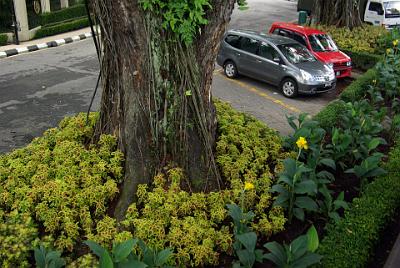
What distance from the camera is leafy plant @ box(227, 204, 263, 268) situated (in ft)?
14.0

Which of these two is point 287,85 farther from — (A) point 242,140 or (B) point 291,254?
(B) point 291,254

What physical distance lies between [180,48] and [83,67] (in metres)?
8.75

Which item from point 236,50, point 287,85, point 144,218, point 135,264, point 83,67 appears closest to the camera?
point 135,264

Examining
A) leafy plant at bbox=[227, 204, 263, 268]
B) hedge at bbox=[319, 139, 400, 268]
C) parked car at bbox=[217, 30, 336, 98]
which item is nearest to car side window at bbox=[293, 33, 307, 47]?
parked car at bbox=[217, 30, 336, 98]

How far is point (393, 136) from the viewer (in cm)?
789

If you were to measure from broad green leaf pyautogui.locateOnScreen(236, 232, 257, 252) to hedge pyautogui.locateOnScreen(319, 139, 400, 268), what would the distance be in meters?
0.78

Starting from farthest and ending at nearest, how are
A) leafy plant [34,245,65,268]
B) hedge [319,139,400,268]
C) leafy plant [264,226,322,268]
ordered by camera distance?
hedge [319,139,400,268]
leafy plant [264,226,322,268]
leafy plant [34,245,65,268]

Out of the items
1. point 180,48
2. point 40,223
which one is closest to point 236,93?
point 180,48

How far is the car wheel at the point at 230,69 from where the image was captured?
12835 mm

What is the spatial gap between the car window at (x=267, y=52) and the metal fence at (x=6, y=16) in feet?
30.4

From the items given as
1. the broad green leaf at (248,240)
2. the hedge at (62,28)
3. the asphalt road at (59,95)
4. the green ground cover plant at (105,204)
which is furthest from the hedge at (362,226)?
the hedge at (62,28)

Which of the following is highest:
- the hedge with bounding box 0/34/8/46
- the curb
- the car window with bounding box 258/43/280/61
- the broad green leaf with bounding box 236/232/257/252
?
the car window with bounding box 258/43/280/61

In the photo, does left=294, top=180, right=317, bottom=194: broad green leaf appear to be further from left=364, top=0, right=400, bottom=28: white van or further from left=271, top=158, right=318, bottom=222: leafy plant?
left=364, top=0, right=400, bottom=28: white van

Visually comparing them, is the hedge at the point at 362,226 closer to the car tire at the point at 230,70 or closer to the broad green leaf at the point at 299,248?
the broad green leaf at the point at 299,248
